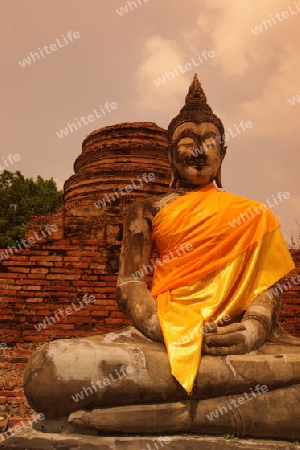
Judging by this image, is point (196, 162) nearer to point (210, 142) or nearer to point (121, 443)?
point (210, 142)

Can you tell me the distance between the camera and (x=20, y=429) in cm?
270

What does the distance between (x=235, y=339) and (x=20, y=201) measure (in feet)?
61.8

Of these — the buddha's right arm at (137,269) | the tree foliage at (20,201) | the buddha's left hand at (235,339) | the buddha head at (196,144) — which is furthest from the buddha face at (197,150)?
the tree foliage at (20,201)

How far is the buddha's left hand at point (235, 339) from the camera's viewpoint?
110 inches

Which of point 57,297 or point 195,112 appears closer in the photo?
point 195,112

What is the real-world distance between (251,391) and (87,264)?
4.54 meters

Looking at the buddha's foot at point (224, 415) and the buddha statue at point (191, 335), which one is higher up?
the buddha statue at point (191, 335)

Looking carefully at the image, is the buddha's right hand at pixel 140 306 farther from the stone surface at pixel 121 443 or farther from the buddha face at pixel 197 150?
the buddha face at pixel 197 150

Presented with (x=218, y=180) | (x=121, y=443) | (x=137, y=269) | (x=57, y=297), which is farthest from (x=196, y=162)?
(x=57, y=297)

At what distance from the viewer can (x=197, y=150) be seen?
12.0 ft

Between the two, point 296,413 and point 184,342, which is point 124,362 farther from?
point 296,413

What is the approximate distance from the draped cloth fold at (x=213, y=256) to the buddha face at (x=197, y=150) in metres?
0.18

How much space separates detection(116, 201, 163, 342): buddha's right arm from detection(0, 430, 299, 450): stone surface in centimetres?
65

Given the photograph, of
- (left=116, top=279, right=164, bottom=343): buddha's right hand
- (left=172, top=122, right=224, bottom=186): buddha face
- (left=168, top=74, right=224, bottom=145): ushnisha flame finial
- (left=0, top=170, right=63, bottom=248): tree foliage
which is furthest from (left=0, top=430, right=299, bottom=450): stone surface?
(left=0, top=170, right=63, bottom=248): tree foliage
